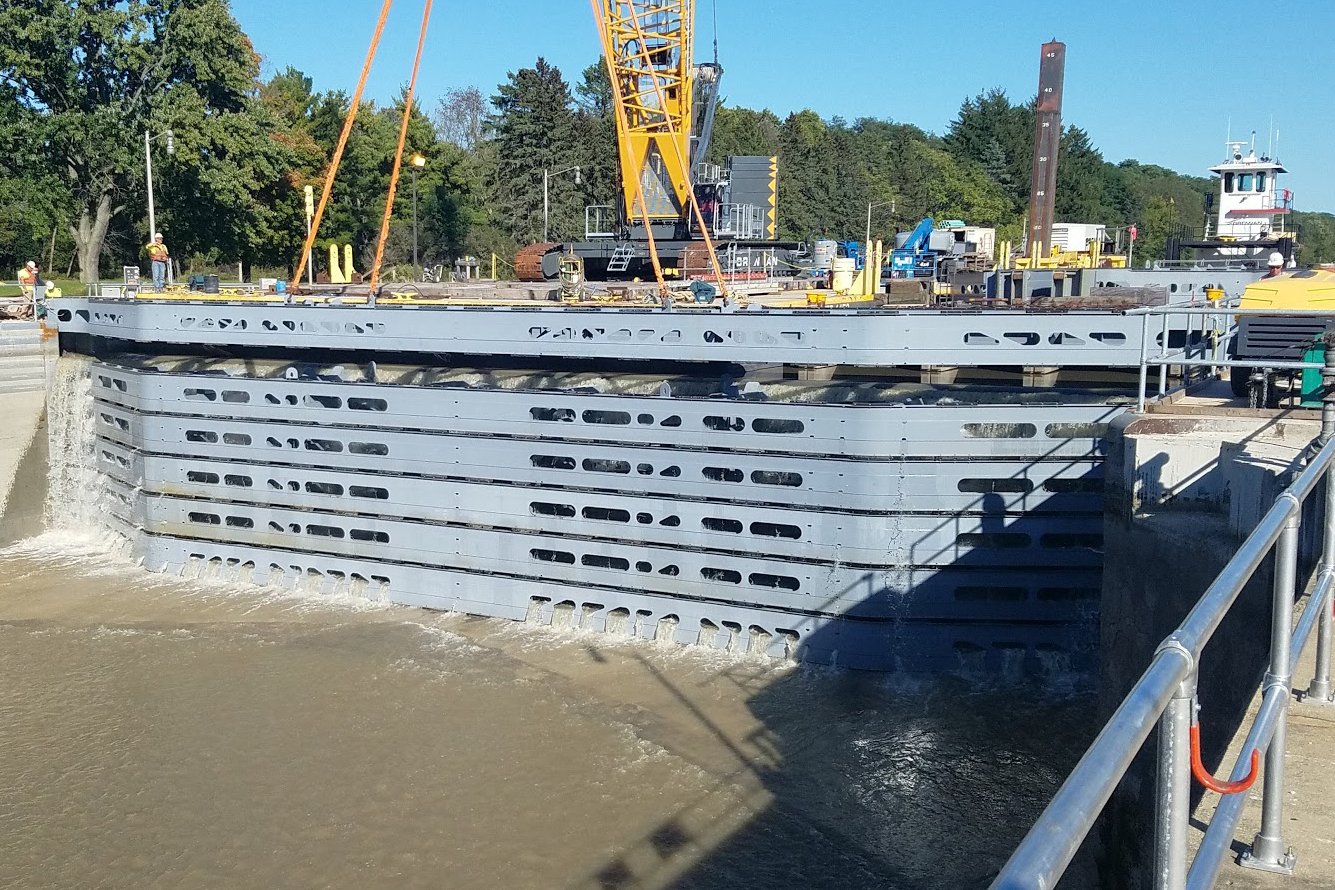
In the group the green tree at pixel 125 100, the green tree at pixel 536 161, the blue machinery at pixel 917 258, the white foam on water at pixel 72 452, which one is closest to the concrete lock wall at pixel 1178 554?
the white foam on water at pixel 72 452

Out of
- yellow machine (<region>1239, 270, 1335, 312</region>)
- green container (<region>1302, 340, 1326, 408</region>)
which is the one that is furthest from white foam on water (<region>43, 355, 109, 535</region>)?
green container (<region>1302, 340, 1326, 408</region>)

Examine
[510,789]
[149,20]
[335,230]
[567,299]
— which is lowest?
[510,789]

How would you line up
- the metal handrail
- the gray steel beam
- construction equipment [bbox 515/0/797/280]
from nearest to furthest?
the metal handrail < the gray steel beam < construction equipment [bbox 515/0/797/280]

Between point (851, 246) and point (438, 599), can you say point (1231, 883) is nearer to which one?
point (438, 599)

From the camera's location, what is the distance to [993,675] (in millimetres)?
10586

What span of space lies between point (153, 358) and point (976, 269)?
60.6ft

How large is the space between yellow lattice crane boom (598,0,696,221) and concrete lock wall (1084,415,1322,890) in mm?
13187

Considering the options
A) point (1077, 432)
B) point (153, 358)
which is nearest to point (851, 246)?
point (153, 358)

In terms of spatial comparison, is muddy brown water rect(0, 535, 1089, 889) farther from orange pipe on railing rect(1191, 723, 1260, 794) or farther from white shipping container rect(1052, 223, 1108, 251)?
white shipping container rect(1052, 223, 1108, 251)

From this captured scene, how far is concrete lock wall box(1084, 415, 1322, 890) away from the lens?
718 centimetres

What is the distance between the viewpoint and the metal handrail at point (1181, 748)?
1618 mm

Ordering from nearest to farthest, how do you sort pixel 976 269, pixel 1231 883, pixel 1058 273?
1. pixel 1231 883
2. pixel 1058 273
3. pixel 976 269

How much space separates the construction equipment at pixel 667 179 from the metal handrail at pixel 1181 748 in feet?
53.9

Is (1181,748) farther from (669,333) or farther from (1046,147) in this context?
(1046,147)
